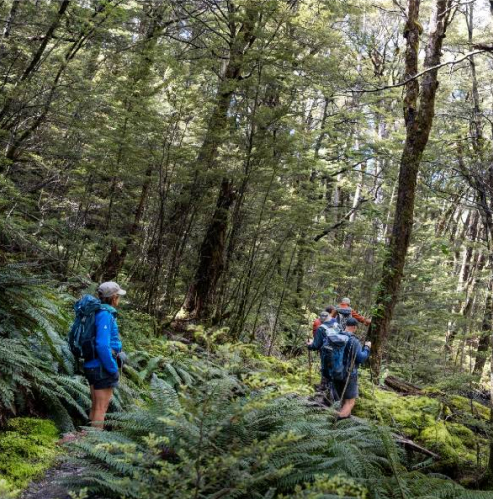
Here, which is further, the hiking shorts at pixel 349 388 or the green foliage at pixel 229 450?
the hiking shorts at pixel 349 388

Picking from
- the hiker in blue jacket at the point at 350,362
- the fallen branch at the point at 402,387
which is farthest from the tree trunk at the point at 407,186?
the hiker in blue jacket at the point at 350,362

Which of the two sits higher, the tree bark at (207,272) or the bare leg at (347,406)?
the tree bark at (207,272)

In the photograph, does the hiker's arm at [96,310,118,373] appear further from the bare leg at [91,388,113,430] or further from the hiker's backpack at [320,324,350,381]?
the hiker's backpack at [320,324,350,381]

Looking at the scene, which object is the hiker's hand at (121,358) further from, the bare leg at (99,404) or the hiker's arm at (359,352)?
the hiker's arm at (359,352)

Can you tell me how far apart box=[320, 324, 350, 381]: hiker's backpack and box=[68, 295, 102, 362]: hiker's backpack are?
12.3 feet

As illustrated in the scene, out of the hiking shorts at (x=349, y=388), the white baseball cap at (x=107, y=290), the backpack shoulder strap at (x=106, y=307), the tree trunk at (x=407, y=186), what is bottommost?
the hiking shorts at (x=349, y=388)

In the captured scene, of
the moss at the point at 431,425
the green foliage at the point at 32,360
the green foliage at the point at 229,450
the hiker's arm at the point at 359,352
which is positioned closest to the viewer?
the green foliage at the point at 229,450

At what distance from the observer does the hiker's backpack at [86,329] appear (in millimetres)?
4855

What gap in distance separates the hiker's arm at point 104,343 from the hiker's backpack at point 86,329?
0.06 metres

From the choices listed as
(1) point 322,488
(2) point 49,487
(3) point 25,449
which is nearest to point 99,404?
(3) point 25,449

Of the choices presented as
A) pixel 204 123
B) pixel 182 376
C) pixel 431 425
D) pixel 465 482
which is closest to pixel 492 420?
pixel 465 482

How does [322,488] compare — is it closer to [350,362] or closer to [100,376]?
[100,376]

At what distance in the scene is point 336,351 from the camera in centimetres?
722

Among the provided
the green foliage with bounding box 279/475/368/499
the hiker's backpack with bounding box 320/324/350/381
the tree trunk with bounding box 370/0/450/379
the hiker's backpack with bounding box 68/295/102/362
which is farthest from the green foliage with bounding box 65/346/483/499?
the tree trunk with bounding box 370/0/450/379
